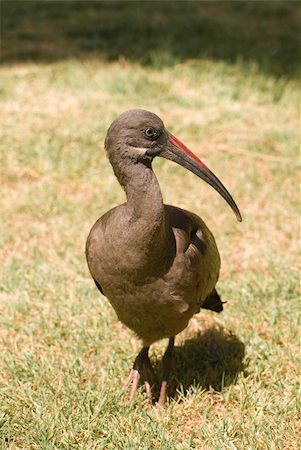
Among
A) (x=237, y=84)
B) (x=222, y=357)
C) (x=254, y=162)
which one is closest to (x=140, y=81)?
(x=237, y=84)

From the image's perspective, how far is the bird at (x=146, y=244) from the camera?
11.1 ft

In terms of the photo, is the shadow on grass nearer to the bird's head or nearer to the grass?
the grass

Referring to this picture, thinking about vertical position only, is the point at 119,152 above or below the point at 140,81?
above

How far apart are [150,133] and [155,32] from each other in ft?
25.3

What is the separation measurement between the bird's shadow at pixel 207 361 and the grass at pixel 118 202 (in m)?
0.01

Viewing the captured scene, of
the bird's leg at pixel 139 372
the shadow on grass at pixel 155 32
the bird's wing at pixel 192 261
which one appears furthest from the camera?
the shadow on grass at pixel 155 32

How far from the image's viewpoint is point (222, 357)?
431cm

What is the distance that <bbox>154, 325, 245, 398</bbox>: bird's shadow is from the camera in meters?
4.08

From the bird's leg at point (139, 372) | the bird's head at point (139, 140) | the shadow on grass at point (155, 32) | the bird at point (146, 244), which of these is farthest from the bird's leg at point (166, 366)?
the shadow on grass at point (155, 32)

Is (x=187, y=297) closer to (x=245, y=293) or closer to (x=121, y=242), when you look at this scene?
(x=121, y=242)

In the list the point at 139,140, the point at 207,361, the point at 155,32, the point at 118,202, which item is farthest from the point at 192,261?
the point at 155,32

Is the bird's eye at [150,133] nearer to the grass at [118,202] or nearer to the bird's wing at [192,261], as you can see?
the bird's wing at [192,261]

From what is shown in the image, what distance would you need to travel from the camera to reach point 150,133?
3.41 metres

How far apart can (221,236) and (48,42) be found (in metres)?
5.93
